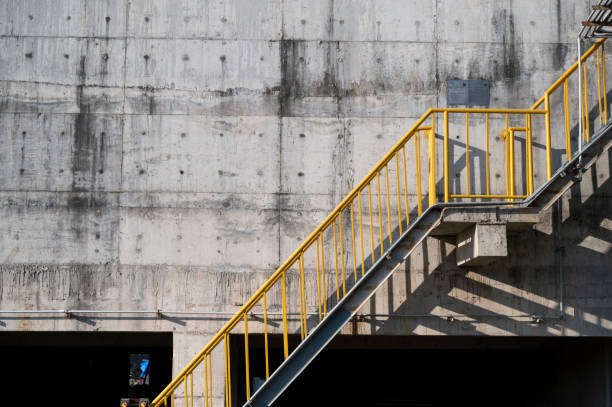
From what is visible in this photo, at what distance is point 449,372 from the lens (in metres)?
12.3

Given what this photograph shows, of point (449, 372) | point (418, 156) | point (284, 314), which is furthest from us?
point (449, 372)

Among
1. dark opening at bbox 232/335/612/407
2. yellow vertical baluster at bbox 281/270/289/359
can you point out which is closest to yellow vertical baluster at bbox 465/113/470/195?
dark opening at bbox 232/335/612/407

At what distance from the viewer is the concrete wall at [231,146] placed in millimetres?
8164

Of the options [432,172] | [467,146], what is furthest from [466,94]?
[432,172]

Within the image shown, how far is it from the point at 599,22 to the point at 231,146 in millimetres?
4946

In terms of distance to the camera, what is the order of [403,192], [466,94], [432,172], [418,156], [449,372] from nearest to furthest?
[432,172] < [418,156] < [403,192] < [466,94] < [449,372]

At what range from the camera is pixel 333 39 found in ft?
28.0

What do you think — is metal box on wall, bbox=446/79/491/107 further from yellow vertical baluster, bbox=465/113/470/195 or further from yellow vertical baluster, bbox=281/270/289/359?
yellow vertical baluster, bbox=281/270/289/359

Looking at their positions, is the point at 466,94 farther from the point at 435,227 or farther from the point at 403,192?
the point at 435,227

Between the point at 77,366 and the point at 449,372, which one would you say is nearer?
the point at 449,372

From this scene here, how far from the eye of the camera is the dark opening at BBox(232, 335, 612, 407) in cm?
896

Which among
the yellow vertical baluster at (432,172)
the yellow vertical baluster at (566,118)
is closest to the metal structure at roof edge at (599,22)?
the yellow vertical baluster at (566,118)

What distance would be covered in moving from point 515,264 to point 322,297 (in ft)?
8.62

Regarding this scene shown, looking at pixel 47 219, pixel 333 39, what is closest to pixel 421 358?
pixel 333 39
